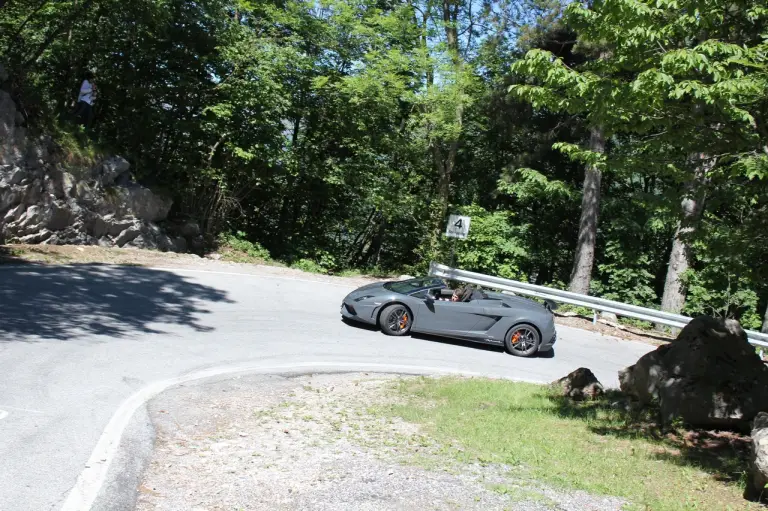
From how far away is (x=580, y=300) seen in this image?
17734 mm

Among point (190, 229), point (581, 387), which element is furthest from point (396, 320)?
point (190, 229)

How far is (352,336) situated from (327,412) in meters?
4.88

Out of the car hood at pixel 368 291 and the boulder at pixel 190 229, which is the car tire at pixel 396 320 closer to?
the car hood at pixel 368 291

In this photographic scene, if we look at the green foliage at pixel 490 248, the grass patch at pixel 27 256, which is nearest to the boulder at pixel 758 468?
the grass patch at pixel 27 256

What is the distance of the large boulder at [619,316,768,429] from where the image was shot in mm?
7828

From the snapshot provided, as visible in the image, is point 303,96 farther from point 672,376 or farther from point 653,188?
point 672,376

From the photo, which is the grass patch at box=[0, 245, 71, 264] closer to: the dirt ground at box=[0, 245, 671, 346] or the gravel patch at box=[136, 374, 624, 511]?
the dirt ground at box=[0, 245, 671, 346]

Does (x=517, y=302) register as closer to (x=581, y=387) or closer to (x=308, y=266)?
(x=581, y=387)

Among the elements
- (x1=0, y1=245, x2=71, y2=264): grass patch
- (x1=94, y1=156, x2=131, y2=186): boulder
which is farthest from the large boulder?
(x1=94, y1=156, x2=131, y2=186): boulder

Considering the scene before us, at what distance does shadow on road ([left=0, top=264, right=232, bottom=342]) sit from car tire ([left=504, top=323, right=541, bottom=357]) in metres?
5.88

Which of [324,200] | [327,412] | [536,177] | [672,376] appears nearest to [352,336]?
[327,412]

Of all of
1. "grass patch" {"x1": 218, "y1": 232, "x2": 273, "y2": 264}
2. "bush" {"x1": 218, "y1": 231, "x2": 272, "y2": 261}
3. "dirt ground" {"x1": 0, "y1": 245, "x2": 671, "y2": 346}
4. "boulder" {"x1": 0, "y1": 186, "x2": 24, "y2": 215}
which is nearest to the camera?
"dirt ground" {"x1": 0, "y1": 245, "x2": 671, "y2": 346}

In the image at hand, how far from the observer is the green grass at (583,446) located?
5.85 metres

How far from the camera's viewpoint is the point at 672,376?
326 inches
